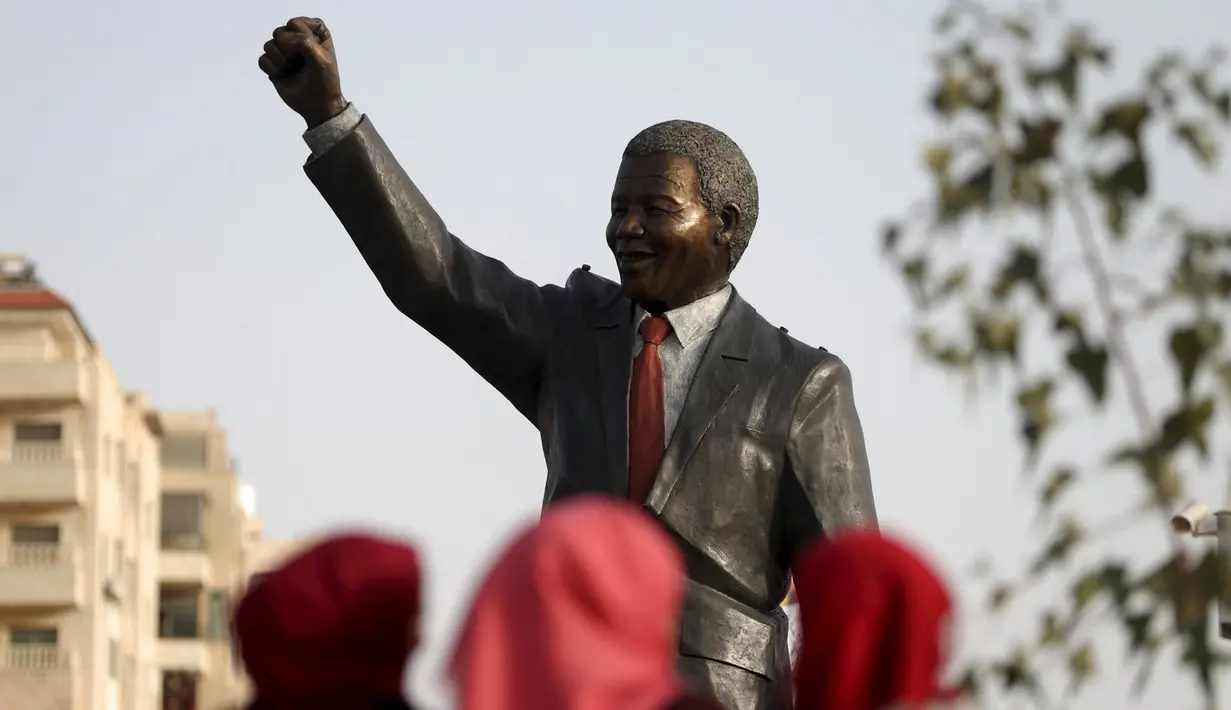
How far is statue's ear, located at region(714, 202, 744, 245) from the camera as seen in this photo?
7.47m

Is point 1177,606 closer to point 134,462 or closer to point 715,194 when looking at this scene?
point 715,194

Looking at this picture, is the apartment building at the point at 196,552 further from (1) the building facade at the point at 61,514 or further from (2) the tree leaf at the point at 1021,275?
(2) the tree leaf at the point at 1021,275

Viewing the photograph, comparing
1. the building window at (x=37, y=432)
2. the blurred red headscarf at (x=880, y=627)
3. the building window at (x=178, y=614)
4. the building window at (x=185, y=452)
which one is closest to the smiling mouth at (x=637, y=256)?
the blurred red headscarf at (x=880, y=627)

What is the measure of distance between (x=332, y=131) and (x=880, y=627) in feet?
9.54

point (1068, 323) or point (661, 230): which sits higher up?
point (661, 230)

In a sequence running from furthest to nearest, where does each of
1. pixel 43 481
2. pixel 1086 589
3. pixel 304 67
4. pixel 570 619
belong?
1. pixel 43 481
2. pixel 304 67
3. pixel 1086 589
4. pixel 570 619

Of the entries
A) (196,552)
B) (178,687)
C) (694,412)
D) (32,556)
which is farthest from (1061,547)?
(196,552)

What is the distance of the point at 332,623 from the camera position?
4.76 metres

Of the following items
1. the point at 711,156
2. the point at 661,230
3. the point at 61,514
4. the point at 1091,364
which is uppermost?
the point at 711,156

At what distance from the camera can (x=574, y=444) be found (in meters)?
7.34

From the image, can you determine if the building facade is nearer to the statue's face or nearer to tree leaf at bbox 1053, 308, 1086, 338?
the statue's face

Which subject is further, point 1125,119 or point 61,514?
point 61,514

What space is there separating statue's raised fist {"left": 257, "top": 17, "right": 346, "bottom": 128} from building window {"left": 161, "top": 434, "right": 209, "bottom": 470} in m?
64.1

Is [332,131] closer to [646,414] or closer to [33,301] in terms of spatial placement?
[646,414]
